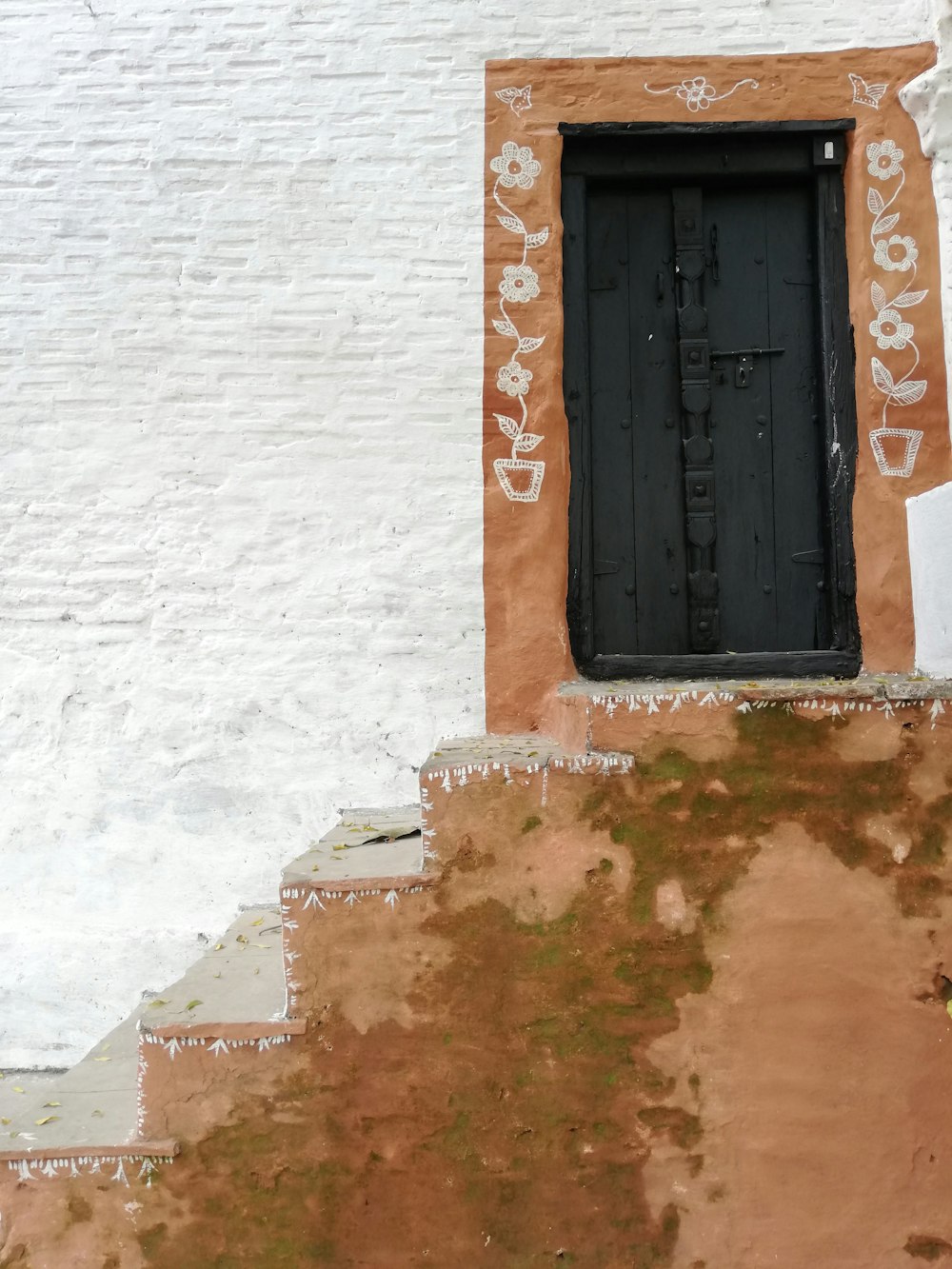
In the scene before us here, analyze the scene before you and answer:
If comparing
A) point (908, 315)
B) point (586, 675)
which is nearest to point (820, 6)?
point (908, 315)

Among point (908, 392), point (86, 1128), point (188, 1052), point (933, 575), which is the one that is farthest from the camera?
point (908, 392)

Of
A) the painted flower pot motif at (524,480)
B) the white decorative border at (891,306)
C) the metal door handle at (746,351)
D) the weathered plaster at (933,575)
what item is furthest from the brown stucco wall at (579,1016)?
the metal door handle at (746,351)

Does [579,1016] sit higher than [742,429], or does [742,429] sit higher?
[742,429]

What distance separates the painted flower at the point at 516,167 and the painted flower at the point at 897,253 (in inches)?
47.9

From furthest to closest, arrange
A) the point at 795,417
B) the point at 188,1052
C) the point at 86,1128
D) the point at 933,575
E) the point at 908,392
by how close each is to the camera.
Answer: the point at 795,417
the point at 908,392
the point at 933,575
the point at 86,1128
the point at 188,1052

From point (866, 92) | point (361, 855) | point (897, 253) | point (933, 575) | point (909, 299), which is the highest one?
point (866, 92)

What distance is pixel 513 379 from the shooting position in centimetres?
360

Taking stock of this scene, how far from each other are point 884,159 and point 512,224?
1308mm

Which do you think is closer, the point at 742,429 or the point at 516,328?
the point at 516,328

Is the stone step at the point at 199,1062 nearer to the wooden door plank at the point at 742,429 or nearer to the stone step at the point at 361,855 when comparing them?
the stone step at the point at 361,855

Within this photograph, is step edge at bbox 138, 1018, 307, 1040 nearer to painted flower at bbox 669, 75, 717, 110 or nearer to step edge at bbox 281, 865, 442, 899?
step edge at bbox 281, 865, 442, 899

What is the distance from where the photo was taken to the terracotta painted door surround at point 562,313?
3.55 metres

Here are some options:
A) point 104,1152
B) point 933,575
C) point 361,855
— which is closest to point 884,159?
point 933,575

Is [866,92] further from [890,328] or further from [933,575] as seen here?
[933,575]
